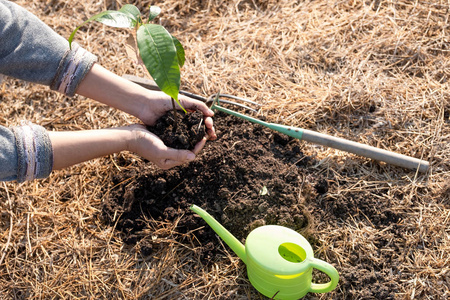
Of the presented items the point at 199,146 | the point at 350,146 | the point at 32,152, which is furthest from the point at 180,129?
the point at 350,146

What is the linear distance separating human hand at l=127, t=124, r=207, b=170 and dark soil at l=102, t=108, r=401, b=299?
15 centimetres

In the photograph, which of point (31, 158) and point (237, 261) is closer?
point (31, 158)

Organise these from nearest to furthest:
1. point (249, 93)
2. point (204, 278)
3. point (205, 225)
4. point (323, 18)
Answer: point (204, 278) < point (205, 225) < point (249, 93) < point (323, 18)

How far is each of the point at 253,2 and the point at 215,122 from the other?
109 cm

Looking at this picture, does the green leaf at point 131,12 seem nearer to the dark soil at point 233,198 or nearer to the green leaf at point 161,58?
the green leaf at point 161,58

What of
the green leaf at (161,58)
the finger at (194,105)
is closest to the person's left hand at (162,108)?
the finger at (194,105)

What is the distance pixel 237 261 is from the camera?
1700 mm

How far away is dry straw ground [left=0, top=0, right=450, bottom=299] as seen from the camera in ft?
5.55

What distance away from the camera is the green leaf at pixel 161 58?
134cm

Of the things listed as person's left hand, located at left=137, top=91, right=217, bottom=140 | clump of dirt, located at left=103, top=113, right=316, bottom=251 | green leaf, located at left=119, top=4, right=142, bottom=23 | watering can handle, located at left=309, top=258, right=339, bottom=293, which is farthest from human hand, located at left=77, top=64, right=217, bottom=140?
watering can handle, located at left=309, top=258, right=339, bottom=293

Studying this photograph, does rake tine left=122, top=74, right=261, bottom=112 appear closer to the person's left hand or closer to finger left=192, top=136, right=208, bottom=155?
the person's left hand

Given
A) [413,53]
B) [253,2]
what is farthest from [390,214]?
[253,2]

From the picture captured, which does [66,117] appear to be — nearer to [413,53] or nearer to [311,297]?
[311,297]

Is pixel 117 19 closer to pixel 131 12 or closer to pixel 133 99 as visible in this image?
pixel 131 12
